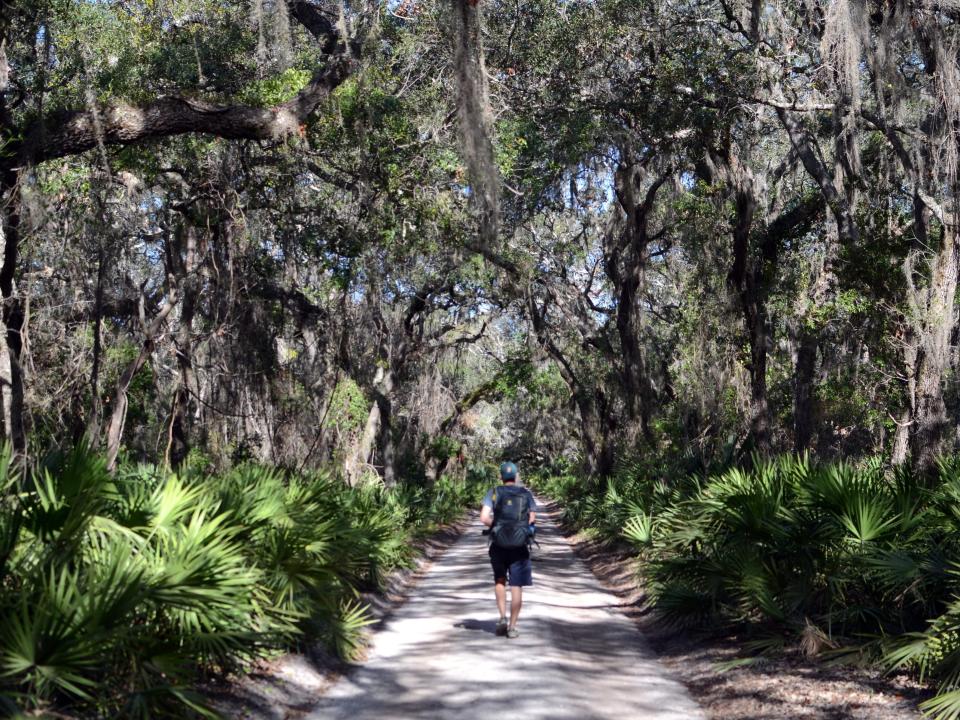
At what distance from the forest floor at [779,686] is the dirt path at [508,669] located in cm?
22

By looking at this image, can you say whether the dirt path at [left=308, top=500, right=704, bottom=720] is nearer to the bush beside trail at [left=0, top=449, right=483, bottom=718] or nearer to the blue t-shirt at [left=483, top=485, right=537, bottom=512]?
the bush beside trail at [left=0, top=449, right=483, bottom=718]

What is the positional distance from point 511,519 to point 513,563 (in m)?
0.43

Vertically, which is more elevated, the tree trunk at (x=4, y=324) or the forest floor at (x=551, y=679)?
the tree trunk at (x=4, y=324)

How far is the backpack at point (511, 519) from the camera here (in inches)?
381

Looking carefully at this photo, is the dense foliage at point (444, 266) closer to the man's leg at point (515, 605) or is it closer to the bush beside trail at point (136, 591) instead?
the bush beside trail at point (136, 591)

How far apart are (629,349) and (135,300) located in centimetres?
965

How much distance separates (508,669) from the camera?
7918mm

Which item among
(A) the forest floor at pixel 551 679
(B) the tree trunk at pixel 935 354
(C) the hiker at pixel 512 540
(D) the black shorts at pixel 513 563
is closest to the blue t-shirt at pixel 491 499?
(C) the hiker at pixel 512 540

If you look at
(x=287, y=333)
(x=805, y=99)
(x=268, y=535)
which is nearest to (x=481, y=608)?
(x=268, y=535)

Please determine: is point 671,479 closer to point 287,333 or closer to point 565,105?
point 565,105

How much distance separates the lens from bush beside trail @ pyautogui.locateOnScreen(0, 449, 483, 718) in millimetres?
4496

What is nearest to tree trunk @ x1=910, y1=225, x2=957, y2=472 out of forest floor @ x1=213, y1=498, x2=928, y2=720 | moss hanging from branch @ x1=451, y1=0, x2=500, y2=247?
forest floor @ x1=213, y1=498, x2=928, y2=720

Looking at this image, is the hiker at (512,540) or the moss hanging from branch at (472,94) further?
the moss hanging from branch at (472,94)

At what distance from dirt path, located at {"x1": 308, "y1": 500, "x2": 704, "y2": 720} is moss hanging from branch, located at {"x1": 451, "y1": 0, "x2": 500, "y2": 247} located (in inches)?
199
